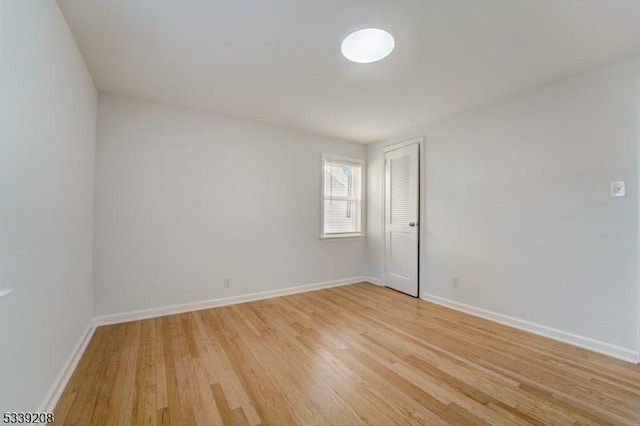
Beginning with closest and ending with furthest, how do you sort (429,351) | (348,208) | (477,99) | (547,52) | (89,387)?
(89,387) → (547,52) → (429,351) → (477,99) → (348,208)

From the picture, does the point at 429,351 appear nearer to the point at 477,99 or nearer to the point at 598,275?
the point at 598,275

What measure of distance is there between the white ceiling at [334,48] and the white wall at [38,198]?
430 mm

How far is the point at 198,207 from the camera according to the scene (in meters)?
3.33

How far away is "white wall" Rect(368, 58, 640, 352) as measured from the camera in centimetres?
223

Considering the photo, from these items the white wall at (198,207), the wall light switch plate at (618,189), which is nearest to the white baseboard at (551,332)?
the wall light switch plate at (618,189)

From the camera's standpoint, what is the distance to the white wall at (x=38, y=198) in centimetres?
118

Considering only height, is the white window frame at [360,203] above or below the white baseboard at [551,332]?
above

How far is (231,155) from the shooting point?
355 cm

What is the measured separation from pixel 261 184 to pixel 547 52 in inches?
126

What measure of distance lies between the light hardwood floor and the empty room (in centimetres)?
2

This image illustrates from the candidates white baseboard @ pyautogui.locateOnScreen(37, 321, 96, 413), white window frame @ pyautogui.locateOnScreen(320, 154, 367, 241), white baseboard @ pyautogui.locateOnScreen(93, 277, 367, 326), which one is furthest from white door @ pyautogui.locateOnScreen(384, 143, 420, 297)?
white baseboard @ pyautogui.locateOnScreen(37, 321, 96, 413)

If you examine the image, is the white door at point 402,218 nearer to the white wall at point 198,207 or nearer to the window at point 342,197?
the window at point 342,197

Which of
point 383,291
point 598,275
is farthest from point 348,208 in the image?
point 598,275

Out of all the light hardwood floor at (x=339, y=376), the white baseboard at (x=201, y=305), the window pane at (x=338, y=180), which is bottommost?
the light hardwood floor at (x=339, y=376)
